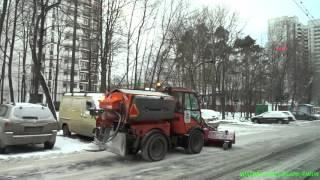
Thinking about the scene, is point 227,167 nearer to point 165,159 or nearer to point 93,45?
point 165,159

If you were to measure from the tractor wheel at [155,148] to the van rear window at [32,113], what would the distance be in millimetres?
3928

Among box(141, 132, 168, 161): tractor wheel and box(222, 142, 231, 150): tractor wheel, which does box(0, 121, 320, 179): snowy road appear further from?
box(222, 142, 231, 150): tractor wheel

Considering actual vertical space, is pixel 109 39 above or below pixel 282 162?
above

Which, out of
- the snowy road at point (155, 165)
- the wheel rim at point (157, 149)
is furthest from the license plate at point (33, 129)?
the wheel rim at point (157, 149)

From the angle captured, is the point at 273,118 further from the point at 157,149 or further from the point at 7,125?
the point at 7,125

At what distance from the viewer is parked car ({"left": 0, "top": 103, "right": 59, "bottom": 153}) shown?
1417 centimetres

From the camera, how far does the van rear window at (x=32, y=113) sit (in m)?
14.8

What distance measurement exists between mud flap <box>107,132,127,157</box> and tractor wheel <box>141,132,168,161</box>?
0.62 m

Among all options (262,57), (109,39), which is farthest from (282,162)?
(262,57)

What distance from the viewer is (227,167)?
12.5 meters

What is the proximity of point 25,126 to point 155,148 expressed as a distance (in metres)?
4.24

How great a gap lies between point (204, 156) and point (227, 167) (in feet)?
8.00

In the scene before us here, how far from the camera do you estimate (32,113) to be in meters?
15.1

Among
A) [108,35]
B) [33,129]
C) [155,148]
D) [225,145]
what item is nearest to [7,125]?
[33,129]
